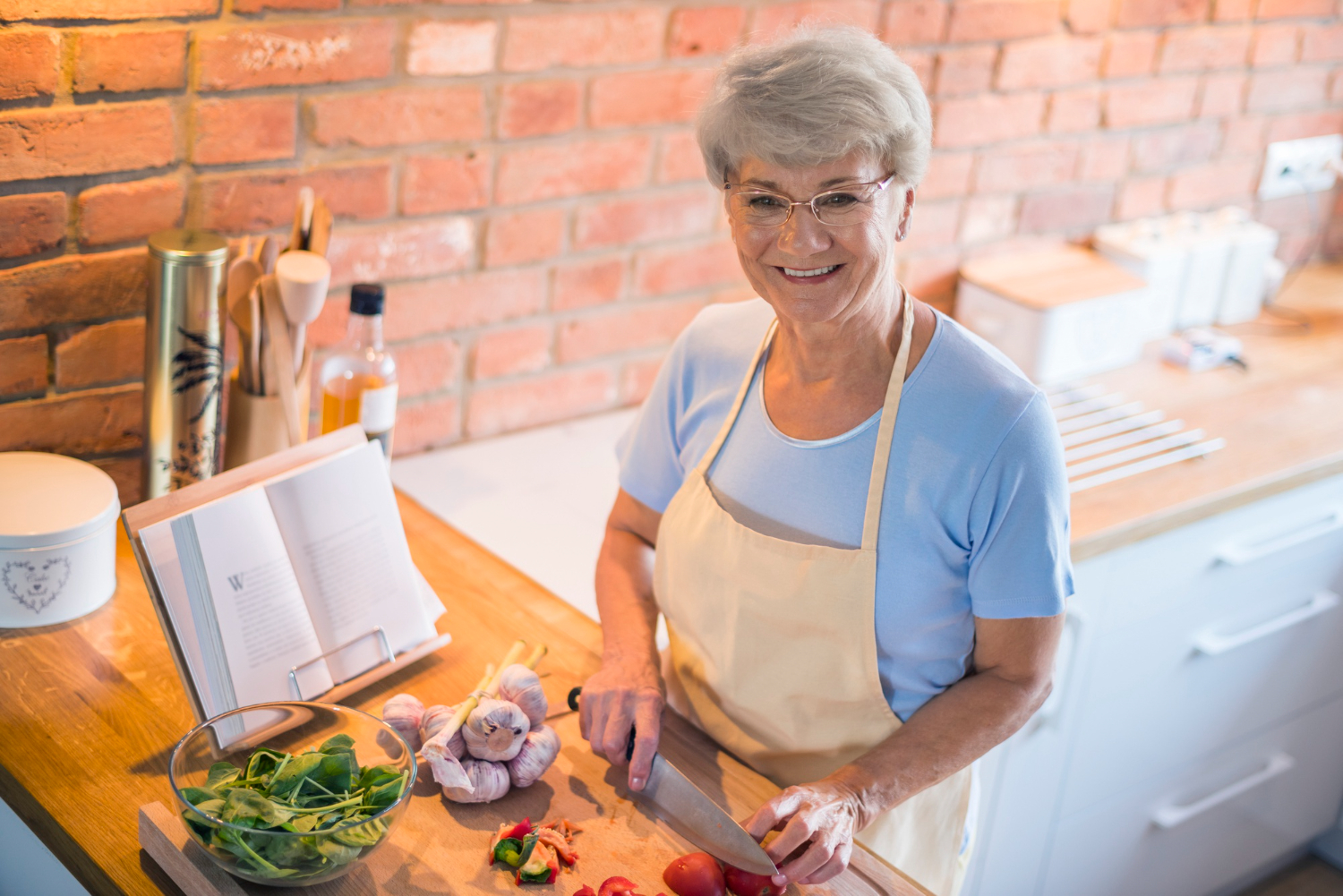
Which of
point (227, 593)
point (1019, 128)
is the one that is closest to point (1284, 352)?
point (1019, 128)

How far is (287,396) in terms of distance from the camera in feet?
4.31

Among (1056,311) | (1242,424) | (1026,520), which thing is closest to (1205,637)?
(1242,424)

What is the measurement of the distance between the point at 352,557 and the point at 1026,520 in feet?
2.07

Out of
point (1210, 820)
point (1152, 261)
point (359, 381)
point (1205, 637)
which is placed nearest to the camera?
point (359, 381)

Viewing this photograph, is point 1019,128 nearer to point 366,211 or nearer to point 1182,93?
point 1182,93

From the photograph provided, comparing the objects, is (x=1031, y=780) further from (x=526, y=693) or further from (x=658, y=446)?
(x=526, y=693)

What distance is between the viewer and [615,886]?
935mm

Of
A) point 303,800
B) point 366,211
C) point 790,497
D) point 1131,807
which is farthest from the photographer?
point 1131,807

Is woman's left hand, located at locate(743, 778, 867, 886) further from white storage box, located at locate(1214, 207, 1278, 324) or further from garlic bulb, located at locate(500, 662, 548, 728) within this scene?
white storage box, located at locate(1214, 207, 1278, 324)

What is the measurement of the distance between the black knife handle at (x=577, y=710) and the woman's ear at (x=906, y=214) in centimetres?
51

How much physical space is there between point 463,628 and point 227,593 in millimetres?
293

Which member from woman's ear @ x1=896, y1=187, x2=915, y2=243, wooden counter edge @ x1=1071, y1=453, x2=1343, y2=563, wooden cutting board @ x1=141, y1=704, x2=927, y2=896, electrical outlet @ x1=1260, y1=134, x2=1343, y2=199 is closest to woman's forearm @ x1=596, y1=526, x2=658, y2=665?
wooden cutting board @ x1=141, y1=704, x2=927, y2=896

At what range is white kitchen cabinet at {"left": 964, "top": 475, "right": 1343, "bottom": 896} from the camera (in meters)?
1.73

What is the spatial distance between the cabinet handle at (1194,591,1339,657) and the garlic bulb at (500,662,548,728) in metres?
1.19
